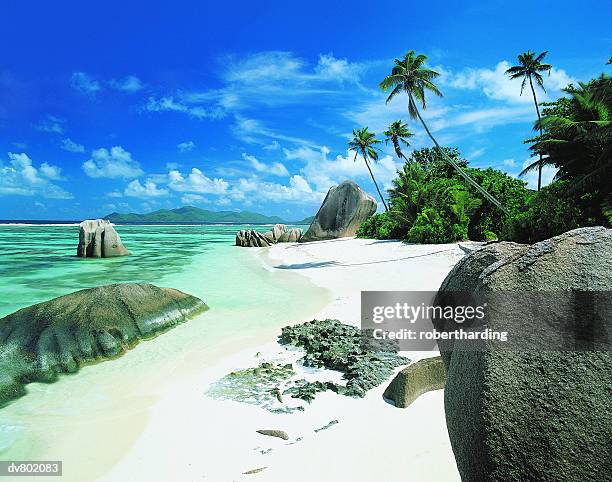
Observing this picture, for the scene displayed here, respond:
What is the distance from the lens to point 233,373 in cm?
550

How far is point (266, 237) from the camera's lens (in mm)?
37781

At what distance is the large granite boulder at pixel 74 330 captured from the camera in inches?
226

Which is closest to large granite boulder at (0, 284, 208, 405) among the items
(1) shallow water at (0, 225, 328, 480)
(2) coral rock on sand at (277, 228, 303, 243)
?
(1) shallow water at (0, 225, 328, 480)

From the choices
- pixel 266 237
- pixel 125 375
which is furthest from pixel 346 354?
pixel 266 237

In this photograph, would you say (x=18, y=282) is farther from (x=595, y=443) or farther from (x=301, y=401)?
(x=595, y=443)

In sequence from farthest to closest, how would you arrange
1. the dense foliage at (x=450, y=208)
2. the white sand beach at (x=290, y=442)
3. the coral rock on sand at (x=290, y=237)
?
the coral rock on sand at (x=290, y=237) < the dense foliage at (x=450, y=208) < the white sand beach at (x=290, y=442)

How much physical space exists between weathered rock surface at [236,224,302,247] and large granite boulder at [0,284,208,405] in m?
27.8

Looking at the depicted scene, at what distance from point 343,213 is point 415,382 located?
31.5 metres

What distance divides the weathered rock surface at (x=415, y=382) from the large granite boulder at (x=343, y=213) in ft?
101

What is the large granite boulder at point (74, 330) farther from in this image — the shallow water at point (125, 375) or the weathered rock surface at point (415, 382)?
the weathered rock surface at point (415, 382)

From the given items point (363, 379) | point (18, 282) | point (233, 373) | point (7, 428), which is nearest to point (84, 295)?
point (7, 428)

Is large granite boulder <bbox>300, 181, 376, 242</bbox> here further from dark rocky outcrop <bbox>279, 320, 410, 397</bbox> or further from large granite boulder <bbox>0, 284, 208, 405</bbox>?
dark rocky outcrop <bbox>279, 320, 410, 397</bbox>

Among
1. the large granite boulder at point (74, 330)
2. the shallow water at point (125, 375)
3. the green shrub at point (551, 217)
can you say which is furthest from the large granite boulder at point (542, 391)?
the green shrub at point (551, 217)

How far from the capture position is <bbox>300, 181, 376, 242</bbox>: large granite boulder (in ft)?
116
